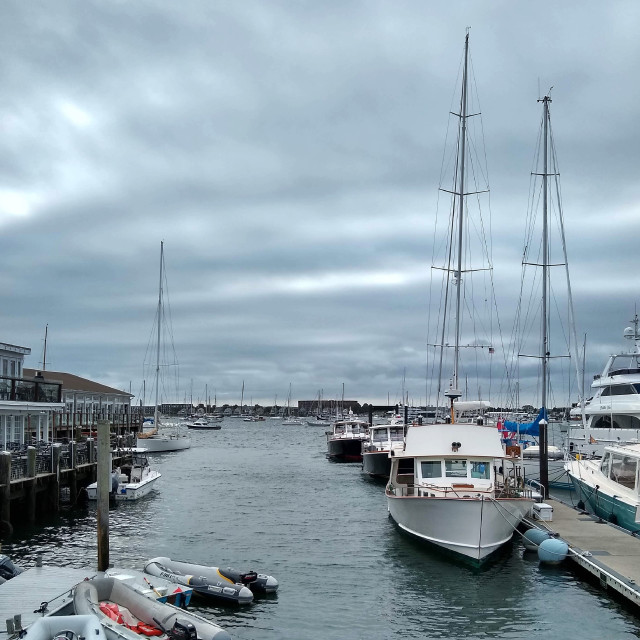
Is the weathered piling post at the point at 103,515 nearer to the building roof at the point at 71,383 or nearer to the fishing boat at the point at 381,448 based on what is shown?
the fishing boat at the point at 381,448

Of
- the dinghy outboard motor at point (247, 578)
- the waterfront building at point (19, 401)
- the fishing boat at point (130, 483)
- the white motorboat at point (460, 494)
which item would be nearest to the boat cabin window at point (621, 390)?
the white motorboat at point (460, 494)

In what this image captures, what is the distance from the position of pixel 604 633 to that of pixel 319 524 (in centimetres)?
1685

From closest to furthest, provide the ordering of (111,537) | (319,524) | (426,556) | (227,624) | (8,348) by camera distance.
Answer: (227,624) < (426,556) < (111,537) < (319,524) < (8,348)

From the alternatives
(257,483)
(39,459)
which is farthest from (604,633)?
(257,483)

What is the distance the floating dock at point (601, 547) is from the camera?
1842cm

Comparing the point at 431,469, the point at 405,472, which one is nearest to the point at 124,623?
the point at 431,469

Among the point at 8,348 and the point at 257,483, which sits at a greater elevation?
the point at 8,348

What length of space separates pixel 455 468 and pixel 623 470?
7.28 metres

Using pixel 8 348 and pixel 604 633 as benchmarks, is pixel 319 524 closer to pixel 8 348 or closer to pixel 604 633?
pixel 604 633

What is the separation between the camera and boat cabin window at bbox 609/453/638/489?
27.0m

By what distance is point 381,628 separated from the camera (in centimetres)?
1778

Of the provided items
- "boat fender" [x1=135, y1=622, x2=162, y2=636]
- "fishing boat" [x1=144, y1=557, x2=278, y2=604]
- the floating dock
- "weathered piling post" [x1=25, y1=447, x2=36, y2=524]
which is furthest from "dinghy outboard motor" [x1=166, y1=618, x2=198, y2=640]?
"weathered piling post" [x1=25, y1=447, x2=36, y2=524]

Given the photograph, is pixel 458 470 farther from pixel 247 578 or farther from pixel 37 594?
pixel 37 594

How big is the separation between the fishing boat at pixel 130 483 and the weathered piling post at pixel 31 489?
443 centimetres
